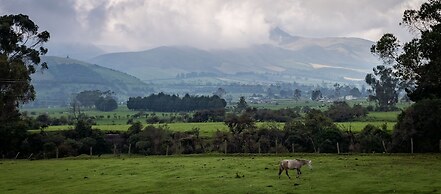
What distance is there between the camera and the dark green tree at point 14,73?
210 feet

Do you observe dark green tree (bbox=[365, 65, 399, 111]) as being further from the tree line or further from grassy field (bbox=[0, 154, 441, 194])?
grassy field (bbox=[0, 154, 441, 194])

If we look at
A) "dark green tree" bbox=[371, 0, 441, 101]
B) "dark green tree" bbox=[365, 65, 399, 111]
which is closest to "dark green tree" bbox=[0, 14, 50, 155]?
"dark green tree" bbox=[371, 0, 441, 101]

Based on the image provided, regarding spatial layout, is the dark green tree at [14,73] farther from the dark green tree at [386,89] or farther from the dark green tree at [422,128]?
the dark green tree at [386,89]

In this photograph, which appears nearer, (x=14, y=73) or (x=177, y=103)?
(x=14, y=73)

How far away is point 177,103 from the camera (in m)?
154

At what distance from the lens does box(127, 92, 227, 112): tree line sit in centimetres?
14750

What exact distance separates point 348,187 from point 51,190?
55.7 ft

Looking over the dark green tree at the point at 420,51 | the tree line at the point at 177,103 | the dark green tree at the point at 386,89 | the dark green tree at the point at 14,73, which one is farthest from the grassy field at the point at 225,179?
the tree line at the point at 177,103

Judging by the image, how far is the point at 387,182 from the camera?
2672 centimetres

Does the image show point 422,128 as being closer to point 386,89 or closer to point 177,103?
point 386,89

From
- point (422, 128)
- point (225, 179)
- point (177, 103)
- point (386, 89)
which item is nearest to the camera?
point (225, 179)

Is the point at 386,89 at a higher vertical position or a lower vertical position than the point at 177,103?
higher

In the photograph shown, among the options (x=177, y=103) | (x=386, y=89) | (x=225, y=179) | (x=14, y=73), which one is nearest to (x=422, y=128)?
(x=225, y=179)

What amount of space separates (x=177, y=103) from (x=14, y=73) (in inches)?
3439
